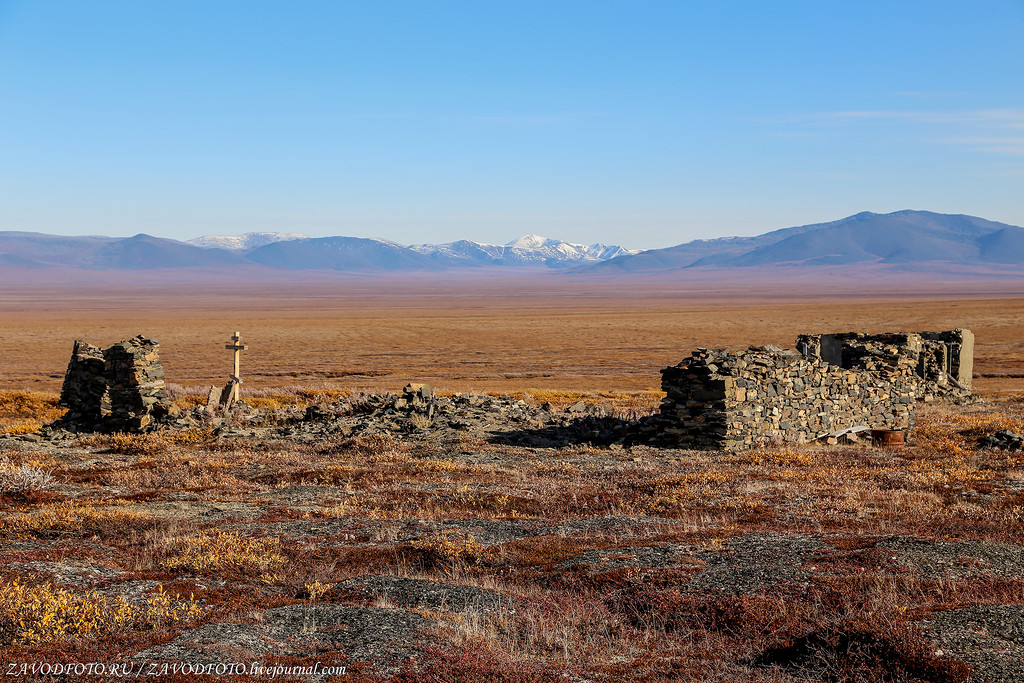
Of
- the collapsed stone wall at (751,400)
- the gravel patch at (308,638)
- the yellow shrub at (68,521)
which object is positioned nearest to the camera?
the gravel patch at (308,638)

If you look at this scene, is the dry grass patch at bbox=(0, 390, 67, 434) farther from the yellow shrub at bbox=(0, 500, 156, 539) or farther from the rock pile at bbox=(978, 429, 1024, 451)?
the rock pile at bbox=(978, 429, 1024, 451)

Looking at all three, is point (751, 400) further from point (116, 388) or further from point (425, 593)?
point (116, 388)

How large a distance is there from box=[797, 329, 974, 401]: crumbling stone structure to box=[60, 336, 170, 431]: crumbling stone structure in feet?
70.8

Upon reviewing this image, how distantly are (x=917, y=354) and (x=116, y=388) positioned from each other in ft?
89.2

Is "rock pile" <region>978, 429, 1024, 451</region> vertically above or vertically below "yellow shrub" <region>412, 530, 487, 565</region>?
below

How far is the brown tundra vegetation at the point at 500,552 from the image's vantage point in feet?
22.5

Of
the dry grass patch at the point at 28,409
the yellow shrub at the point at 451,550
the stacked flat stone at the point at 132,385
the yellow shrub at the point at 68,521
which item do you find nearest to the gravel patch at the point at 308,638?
the yellow shrub at the point at 451,550

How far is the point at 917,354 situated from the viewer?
32250 mm

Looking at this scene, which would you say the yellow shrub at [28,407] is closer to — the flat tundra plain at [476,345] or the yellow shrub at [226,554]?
the flat tundra plain at [476,345]

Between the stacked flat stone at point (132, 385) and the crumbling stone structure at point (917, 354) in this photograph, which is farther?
the crumbling stone structure at point (917, 354)

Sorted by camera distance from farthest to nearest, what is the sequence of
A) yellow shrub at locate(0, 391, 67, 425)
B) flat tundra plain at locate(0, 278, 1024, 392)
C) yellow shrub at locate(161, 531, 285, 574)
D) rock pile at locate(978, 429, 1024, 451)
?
1. flat tundra plain at locate(0, 278, 1024, 392)
2. yellow shrub at locate(0, 391, 67, 425)
3. rock pile at locate(978, 429, 1024, 451)
4. yellow shrub at locate(161, 531, 285, 574)

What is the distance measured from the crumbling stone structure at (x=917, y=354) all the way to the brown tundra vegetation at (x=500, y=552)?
5579 mm

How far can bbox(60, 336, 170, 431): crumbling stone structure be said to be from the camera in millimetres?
Answer: 24000

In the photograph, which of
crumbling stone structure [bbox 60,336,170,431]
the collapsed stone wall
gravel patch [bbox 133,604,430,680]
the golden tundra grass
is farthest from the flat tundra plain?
gravel patch [bbox 133,604,430,680]
